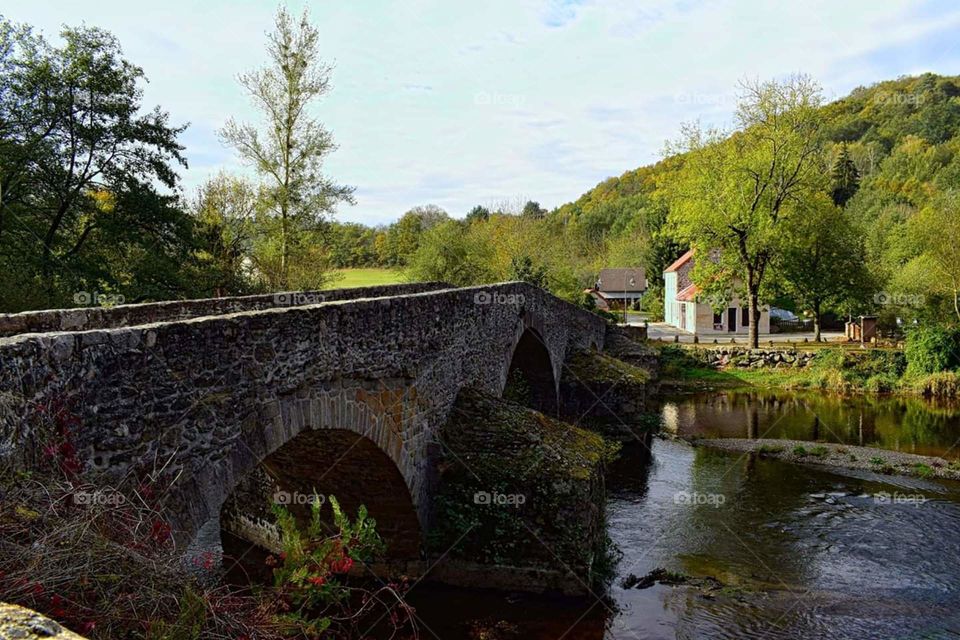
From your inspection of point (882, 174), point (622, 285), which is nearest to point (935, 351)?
point (622, 285)

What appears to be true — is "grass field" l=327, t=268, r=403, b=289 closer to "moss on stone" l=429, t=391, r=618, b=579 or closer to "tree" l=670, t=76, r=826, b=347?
"tree" l=670, t=76, r=826, b=347

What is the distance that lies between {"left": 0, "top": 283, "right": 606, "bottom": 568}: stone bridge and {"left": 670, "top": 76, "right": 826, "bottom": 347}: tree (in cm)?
2128

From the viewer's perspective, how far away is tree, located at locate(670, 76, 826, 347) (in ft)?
100

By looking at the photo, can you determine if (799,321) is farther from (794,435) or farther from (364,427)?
(364,427)

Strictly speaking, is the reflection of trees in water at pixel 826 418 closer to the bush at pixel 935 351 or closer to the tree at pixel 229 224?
the bush at pixel 935 351

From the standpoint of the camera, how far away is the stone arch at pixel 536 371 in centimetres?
1800

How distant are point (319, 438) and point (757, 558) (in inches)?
303

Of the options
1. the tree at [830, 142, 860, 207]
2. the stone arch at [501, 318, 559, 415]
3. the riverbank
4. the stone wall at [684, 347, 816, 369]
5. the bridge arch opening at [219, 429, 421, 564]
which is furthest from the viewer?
the tree at [830, 142, 860, 207]

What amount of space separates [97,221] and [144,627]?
16.6m

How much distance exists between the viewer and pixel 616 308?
57250 mm

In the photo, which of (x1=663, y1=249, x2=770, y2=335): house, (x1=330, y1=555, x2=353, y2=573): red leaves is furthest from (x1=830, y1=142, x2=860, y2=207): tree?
(x1=330, y1=555, x2=353, y2=573): red leaves

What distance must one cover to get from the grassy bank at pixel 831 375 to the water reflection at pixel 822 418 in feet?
3.22

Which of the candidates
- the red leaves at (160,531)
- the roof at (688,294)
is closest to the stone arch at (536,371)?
the red leaves at (160,531)

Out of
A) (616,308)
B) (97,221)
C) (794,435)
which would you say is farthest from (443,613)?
(616,308)
